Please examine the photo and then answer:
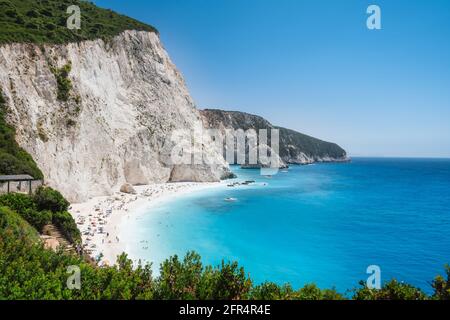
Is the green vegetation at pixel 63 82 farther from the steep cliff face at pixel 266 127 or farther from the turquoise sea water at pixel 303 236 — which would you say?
the steep cliff face at pixel 266 127

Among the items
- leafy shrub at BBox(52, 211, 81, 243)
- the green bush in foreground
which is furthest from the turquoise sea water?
the green bush in foreground

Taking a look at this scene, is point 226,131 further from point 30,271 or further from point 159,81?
point 30,271

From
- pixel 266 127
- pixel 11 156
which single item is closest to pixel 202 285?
pixel 11 156

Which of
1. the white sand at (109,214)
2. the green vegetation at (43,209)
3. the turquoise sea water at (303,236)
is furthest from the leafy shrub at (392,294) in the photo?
the green vegetation at (43,209)

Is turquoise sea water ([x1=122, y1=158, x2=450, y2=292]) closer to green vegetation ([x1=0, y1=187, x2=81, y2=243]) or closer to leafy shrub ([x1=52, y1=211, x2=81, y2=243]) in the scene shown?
leafy shrub ([x1=52, y1=211, x2=81, y2=243])

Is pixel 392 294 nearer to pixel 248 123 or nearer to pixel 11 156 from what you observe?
pixel 11 156
